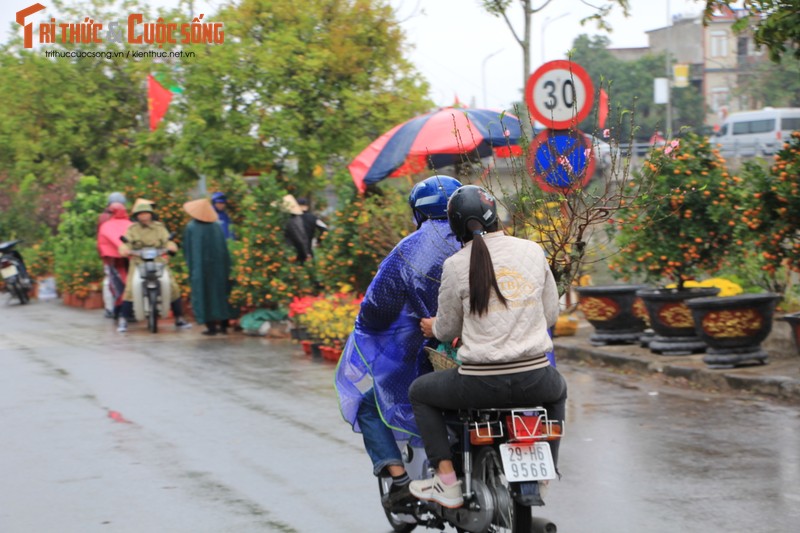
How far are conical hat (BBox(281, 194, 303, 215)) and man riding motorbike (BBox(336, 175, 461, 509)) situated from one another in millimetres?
10240

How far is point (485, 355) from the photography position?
474cm

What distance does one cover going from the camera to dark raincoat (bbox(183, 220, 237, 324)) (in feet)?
52.0

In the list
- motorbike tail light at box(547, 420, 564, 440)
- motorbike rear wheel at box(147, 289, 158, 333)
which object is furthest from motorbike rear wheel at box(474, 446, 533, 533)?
motorbike rear wheel at box(147, 289, 158, 333)

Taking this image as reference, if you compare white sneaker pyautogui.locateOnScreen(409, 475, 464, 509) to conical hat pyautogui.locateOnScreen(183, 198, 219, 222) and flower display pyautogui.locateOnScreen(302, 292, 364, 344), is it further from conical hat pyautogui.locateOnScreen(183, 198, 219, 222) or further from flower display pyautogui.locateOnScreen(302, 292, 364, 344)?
conical hat pyautogui.locateOnScreen(183, 198, 219, 222)

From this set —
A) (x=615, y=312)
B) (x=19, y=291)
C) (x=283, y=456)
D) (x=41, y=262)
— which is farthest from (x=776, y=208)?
(x=41, y=262)

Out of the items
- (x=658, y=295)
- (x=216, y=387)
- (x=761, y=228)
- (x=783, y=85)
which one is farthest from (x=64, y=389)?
(x=783, y=85)

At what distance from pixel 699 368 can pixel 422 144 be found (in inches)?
195

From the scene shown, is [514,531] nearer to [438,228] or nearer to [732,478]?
[438,228]

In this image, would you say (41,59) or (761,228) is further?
(41,59)

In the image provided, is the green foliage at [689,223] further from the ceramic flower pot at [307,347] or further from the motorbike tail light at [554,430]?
the motorbike tail light at [554,430]

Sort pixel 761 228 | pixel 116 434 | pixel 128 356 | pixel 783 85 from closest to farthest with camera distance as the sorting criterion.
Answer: pixel 116 434 < pixel 761 228 < pixel 128 356 < pixel 783 85

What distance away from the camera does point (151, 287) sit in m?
16.2

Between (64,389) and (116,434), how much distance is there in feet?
8.33

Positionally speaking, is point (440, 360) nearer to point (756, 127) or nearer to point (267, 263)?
point (267, 263)
